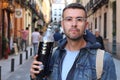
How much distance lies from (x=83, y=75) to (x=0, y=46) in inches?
739

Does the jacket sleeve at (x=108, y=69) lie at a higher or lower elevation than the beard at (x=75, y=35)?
lower

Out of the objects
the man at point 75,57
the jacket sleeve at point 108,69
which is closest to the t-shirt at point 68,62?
the man at point 75,57

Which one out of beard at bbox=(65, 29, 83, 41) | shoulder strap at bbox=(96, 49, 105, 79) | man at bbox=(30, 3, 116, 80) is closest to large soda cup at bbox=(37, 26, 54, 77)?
man at bbox=(30, 3, 116, 80)

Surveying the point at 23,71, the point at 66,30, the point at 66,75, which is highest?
the point at 66,30

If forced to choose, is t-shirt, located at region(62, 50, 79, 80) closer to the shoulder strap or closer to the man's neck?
the man's neck

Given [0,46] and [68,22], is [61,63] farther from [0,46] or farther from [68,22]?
[0,46]

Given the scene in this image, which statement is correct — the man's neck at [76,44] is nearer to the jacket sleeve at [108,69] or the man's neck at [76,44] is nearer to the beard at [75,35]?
the beard at [75,35]

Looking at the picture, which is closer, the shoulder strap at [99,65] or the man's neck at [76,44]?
the shoulder strap at [99,65]

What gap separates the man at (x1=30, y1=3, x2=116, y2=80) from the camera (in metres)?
3.08

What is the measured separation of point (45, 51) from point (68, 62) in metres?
0.20

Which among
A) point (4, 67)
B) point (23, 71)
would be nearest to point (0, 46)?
point (4, 67)

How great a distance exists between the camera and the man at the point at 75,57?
121 inches

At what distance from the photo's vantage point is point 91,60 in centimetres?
309

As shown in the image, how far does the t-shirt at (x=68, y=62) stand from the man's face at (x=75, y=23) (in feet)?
0.41
